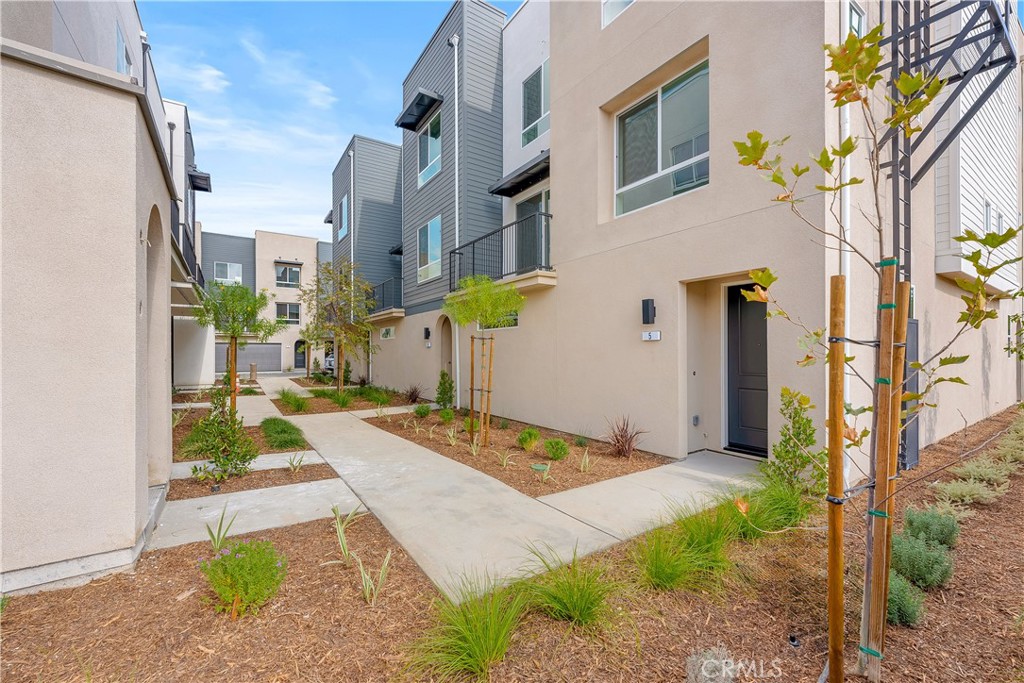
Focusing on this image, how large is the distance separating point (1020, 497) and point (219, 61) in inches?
470

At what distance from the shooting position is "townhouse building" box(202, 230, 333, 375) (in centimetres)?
2875

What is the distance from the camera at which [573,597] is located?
2.50m

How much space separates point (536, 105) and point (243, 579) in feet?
36.5

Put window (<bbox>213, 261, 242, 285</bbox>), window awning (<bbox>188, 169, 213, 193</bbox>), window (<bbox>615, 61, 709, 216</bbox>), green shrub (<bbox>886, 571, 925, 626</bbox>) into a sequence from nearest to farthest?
green shrub (<bbox>886, 571, 925, 626</bbox>) → window (<bbox>615, 61, 709, 216</bbox>) → window awning (<bbox>188, 169, 213, 193</bbox>) → window (<bbox>213, 261, 242, 285</bbox>)

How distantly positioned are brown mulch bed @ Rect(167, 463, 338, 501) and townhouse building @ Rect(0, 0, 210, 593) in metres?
1.59

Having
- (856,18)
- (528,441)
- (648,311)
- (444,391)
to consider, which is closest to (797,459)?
(648,311)

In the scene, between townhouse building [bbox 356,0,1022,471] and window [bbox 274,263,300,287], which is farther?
window [bbox 274,263,300,287]

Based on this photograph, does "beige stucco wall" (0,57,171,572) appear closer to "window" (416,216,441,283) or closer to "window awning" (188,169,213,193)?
"window" (416,216,441,283)

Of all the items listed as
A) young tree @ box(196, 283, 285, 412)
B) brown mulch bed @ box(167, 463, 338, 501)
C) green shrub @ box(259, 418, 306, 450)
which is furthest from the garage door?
brown mulch bed @ box(167, 463, 338, 501)

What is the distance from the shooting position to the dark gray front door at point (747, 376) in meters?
6.05

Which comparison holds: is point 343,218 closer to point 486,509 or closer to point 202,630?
point 486,509

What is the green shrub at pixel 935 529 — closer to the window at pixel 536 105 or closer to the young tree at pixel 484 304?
the young tree at pixel 484 304

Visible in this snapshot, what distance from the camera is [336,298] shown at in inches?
517

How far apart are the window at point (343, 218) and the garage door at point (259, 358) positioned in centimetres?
1280
